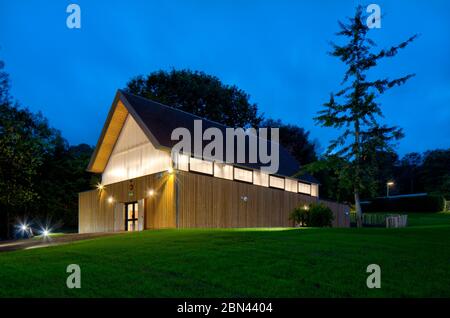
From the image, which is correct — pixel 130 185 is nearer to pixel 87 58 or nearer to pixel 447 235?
pixel 447 235

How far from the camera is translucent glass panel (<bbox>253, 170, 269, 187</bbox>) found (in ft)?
83.3

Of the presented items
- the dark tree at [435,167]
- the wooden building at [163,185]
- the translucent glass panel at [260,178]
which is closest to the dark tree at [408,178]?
the dark tree at [435,167]

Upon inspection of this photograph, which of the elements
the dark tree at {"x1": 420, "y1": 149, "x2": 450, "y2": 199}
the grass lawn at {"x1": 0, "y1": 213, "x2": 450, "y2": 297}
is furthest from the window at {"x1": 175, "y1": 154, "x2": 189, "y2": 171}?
the dark tree at {"x1": 420, "y1": 149, "x2": 450, "y2": 199}

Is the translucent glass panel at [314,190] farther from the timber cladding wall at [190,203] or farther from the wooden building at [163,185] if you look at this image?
the timber cladding wall at [190,203]

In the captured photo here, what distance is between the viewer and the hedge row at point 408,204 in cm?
4422

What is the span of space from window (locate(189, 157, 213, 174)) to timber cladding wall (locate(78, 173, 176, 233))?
1.58 metres

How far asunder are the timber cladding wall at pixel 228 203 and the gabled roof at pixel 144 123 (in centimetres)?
158

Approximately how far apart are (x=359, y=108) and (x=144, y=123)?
11.0m

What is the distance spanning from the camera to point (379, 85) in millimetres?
22906

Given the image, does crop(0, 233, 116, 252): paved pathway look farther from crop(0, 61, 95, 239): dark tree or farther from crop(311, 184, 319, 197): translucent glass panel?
crop(311, 184, 319, 197): translucent glass panel

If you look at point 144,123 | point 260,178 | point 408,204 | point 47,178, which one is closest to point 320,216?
point 260,178

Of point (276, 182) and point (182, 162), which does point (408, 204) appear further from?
point (182, 162)
